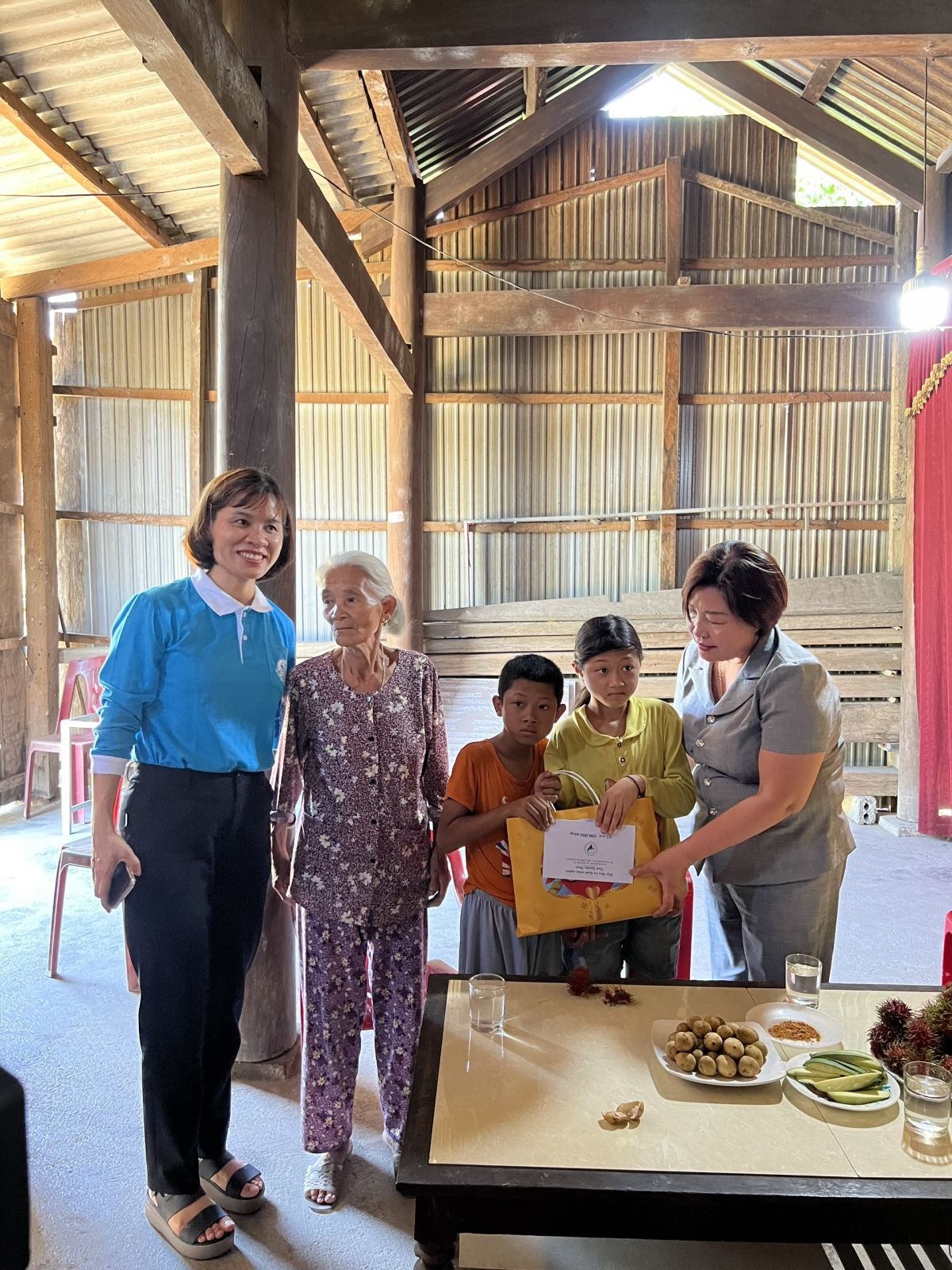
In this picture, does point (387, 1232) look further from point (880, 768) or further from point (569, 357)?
point (569, 357)

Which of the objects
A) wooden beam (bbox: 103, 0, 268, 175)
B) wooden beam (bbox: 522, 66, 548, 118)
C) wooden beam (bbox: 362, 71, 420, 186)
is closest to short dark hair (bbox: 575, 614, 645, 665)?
wooden beam (bbox: 103, 0, 268, 175)

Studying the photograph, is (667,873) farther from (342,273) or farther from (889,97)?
(889,97)

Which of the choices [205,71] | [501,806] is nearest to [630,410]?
[205,71]

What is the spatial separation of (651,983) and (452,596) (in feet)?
19.5

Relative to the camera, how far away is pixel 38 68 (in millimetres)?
4527

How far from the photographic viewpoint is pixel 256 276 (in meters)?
2.92

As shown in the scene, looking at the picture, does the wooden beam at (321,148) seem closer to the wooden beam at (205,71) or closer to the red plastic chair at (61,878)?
the wooden beam at (205,71)

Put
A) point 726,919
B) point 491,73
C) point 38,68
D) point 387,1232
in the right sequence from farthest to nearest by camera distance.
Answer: point 491,73, point 38,68, point 726,919, point 387,1232

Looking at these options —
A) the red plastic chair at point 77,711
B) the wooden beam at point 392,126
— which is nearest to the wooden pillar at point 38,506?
the red plastic chair at point 77,711

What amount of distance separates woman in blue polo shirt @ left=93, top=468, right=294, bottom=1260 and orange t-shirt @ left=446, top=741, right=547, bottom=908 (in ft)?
1.62

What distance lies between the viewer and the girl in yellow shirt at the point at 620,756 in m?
2.27

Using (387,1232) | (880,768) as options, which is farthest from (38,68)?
(880,768)

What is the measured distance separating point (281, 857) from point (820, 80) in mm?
6875

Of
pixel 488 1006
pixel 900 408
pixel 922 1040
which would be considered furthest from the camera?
pixel 900 408
